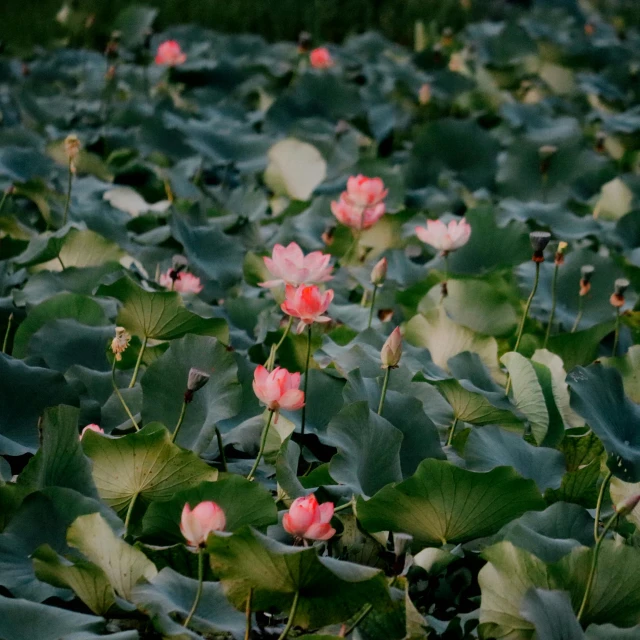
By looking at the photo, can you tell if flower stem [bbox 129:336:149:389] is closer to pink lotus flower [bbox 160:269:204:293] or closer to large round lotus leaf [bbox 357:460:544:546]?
pink lotus flower [bbox 160:269:204:293]

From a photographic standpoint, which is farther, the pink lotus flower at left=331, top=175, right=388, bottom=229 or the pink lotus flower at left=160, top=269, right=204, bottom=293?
the pink lotus flower at left=331, top=175, right=388, bottom=229

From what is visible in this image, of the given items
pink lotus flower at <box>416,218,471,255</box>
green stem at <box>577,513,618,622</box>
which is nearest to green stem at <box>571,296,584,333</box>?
pink lotus flower at <box>416,218,471,255</box>

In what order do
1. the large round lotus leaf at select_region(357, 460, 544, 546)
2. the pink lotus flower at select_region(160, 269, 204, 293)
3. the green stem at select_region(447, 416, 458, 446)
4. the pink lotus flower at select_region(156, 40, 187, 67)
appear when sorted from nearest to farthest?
the large round lotus leaf at select_region(357, 460, 544, 546) → the green stem at select_region(447, 416, 458, 446) → the pink lotus flower at select_region(160, 269, 204, 293) → the pink lotus flower at select_region(156, 40, 187, 67)

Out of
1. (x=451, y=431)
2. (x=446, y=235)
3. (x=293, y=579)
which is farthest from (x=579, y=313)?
(x=293, y=579)

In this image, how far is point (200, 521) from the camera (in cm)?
117

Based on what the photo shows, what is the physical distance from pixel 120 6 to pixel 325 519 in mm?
4752

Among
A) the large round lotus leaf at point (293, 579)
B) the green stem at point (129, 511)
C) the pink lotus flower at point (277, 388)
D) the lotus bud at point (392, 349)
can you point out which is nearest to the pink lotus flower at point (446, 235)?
the lotus bud at point (392, 349)

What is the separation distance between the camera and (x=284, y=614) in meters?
1.32

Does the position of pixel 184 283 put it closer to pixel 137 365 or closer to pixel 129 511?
pixel 137 365

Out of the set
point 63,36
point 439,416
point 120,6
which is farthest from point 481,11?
point 439,416

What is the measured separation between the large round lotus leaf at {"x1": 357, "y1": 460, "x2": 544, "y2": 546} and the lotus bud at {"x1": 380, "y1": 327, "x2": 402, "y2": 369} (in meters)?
0.23

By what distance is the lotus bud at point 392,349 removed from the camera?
4.92 feet

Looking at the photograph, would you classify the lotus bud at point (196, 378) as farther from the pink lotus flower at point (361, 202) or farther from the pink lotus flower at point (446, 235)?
the pink lotus flower at point (361, 202)

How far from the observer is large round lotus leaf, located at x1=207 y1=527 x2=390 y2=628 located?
1148 mm
